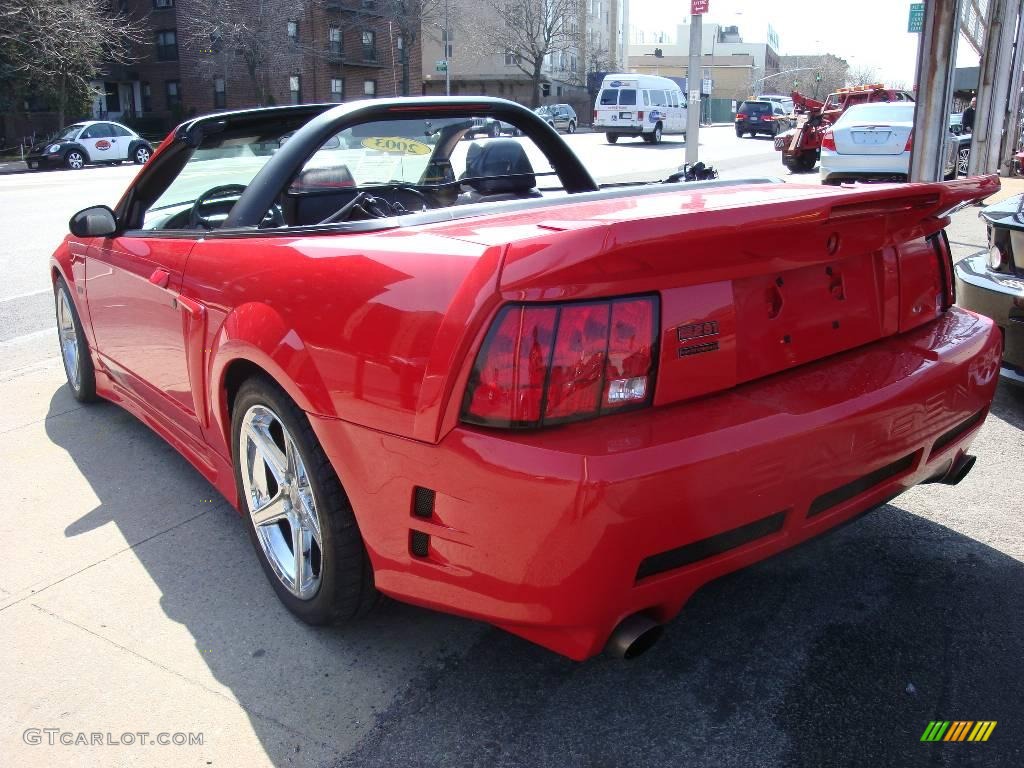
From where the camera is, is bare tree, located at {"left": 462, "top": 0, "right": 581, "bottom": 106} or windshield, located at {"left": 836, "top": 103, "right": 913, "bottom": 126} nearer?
windshield, located at {"left": 836, "top": 103, "right": 913, "bottom": 126}

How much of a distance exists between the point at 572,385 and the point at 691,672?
1.02 metres

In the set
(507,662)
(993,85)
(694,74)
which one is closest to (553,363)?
(507,662)

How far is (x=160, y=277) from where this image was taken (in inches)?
128

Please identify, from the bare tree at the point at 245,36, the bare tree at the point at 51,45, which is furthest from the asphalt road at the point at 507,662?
the bare tree at the point at 245,36

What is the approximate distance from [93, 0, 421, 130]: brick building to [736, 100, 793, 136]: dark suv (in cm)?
2121

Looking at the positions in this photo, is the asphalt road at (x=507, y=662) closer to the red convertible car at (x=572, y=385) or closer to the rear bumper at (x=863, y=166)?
the red convertible car at (x=572, y=385)

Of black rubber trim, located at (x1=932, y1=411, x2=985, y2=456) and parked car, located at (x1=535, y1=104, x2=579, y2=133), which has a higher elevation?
parked car, located at (x1=535, y1=104, x2=579, y2=133)

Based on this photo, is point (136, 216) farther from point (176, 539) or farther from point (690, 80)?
point (690, 80)

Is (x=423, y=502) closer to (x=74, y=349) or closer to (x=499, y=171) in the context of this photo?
(x=499, y=171)

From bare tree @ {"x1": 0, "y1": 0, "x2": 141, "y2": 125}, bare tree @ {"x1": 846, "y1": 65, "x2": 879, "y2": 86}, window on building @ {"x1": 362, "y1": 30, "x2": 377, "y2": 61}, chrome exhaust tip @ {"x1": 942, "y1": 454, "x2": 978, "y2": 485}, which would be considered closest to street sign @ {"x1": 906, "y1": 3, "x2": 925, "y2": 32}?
chrome exhaust tip @ {"x1": 942, "y1": 454, "x2": 978, "y2": 485}

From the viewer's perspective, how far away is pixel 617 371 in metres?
1.98

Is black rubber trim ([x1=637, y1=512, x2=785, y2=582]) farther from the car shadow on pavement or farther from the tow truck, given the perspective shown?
the tow truck

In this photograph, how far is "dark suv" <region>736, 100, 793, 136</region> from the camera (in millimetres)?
43562

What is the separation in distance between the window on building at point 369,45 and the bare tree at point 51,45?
19.8m
